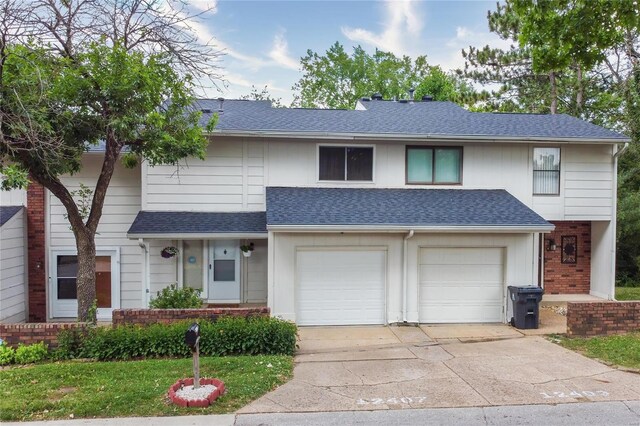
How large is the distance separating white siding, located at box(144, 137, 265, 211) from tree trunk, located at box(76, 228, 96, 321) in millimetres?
2677

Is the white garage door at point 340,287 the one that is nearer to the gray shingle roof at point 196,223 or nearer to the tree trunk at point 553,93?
the gray shingle roof at point 196,223

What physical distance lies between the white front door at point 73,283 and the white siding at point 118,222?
16cm

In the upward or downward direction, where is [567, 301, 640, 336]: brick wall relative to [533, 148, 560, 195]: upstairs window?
downward

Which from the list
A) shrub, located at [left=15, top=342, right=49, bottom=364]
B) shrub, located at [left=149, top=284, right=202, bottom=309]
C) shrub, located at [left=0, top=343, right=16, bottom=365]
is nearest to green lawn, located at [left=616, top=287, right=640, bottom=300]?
shrub, located at [left=149, top=284, right=202, bottom=309]

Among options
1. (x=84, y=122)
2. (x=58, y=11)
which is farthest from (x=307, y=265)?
(x=58, y=11)

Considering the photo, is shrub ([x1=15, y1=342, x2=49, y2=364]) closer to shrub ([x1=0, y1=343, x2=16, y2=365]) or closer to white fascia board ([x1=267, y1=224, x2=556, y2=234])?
shrub ([x1=0, y1=343, x2=16, y2=365])

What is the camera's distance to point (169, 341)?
775cm

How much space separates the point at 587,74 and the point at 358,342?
70.8 feet

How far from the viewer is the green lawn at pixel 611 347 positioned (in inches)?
297

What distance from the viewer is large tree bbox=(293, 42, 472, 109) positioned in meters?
32.3

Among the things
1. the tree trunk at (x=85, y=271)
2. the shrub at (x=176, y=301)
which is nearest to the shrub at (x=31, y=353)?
the tree trunk at (x=85, y=271)

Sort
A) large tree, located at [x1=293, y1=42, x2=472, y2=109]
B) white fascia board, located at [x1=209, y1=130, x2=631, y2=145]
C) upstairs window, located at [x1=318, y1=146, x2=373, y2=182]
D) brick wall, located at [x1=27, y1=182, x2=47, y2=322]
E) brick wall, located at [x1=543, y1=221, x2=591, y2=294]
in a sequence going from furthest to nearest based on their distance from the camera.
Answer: large tree, located at [x1=293, y1=42, x2=472, y2=109], brick wall, located at [x1=543, y1=221, x2=591, y2=294], upstairs window, located at [x1=318, y1=146, x2=373, y2=182], brick wall, located at [x1=27, y1=182, x2=47, y2=322], white fascia board, located at [x1=209, y1=130, x2=631, y2=145]

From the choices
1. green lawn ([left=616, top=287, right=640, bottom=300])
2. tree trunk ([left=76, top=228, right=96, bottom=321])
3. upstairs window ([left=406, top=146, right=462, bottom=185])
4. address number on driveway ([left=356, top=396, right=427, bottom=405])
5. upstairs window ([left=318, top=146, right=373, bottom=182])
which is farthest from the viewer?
green lawn ([left=616, top=287, right=640, bottom=300])

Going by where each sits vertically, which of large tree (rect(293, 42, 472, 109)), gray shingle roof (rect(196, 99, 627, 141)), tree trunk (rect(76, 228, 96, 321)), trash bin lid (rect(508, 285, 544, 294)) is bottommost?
trash bin lid (rect(508, 285, 544, 294))
